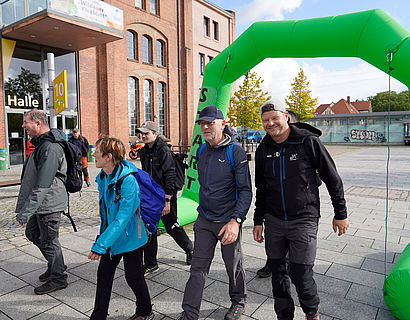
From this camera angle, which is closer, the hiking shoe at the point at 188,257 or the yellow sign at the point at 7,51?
the hiking shoe at the point at 188,257

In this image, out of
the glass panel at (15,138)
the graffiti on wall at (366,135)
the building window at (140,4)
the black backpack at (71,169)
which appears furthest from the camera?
the graffiti on wall at (366,135)

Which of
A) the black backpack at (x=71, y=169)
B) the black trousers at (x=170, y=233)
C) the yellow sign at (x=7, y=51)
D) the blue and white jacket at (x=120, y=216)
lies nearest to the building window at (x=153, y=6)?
the yellow sign at (x=7, y=51)

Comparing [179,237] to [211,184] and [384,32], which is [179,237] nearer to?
[211,184]

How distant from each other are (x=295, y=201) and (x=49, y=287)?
9.13 feet

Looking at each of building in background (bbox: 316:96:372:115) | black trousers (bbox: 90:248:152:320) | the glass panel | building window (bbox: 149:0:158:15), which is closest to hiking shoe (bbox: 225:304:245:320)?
black trousers (bbox: 90:248:152:320)

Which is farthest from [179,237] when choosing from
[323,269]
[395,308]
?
[395,308]

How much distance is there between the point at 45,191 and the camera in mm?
3211

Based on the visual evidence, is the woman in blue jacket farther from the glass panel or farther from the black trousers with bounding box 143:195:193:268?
the glass panel

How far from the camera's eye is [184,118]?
26188mm

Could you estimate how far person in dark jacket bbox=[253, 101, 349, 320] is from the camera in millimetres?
2513

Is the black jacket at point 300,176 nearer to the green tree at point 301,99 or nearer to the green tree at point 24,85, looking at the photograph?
the green tree at point 24,85

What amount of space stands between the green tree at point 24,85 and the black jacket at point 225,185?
620 inches

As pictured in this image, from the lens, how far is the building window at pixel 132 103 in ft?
71.3

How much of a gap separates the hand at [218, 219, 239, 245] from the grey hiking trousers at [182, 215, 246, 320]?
15cm
